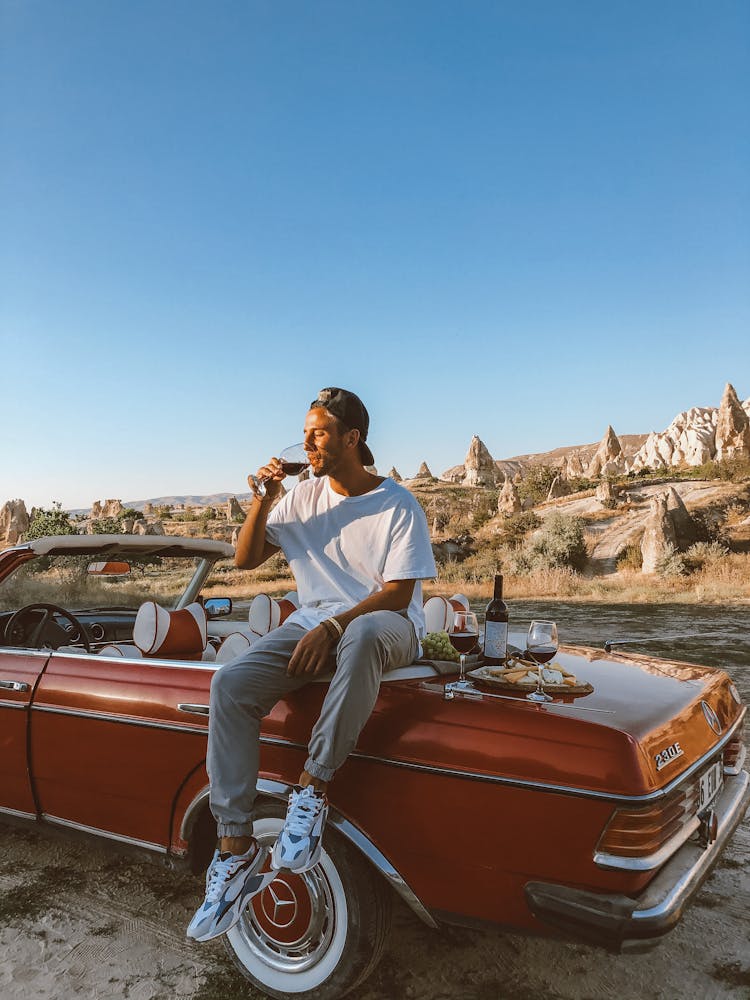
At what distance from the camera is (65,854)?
3.69 metres

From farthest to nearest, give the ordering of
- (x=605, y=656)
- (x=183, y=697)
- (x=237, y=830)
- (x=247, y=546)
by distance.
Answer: (x=605, y=656), (x=247, y=546), (x=183, y=697), (x=237, y=830)

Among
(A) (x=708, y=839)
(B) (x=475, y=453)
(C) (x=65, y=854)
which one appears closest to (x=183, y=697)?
(C) (x=65, y=854)

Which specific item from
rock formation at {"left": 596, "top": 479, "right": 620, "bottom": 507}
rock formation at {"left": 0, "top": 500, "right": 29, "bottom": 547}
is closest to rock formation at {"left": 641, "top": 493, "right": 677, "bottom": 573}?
rock formation at {"left": 596, "top": 479, "right": 620, "bottom": 507}

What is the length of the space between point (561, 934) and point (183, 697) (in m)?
1.49

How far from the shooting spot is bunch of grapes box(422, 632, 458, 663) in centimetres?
295

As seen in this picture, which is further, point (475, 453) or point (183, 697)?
point (475, 453)

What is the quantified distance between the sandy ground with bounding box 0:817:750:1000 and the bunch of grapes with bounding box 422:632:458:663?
96 centimetres

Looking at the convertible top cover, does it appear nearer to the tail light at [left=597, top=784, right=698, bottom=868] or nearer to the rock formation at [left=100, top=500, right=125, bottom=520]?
the tail light at [left=597, top=784, right=698, bottom=868]

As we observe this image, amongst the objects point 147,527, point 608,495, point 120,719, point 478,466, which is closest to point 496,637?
point 120,719

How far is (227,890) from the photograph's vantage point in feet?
7.63

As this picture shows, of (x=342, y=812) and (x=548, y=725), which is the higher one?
(x=548, y=725)

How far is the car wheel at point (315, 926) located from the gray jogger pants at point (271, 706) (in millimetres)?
204

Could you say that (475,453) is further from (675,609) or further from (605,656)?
(605,656)

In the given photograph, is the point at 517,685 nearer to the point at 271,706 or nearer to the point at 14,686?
the point at 271,706
